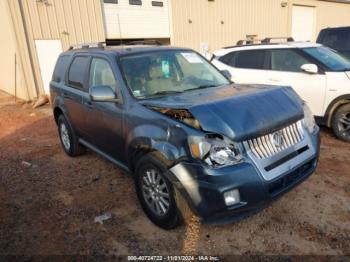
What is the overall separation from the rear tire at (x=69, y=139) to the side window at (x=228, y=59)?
3776mm

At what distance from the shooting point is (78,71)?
14.5 ft

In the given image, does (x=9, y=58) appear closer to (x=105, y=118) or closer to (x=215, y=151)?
(x=105, y=118)

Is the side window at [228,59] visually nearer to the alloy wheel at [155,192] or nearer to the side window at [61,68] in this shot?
the side window at [61,68]

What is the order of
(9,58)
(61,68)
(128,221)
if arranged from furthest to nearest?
(9,58)
(61,68)
(128,221)

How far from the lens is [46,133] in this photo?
7.21 m

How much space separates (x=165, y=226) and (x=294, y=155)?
1444 millimetres

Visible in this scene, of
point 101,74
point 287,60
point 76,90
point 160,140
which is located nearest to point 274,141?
point 160,140

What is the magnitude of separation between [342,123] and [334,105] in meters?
0.36

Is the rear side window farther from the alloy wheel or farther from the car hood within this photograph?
the alloy wheel

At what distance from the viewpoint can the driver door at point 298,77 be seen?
5402 mm

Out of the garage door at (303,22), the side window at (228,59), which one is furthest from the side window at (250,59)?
the garage door at (303,22)

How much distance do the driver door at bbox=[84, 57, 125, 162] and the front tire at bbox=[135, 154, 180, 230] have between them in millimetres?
513

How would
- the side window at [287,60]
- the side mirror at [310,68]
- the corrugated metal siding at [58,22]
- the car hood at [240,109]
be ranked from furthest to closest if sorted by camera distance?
the corrugated metal siding at [58,22]
the side window at [287,60]
the side mirror at [310,68]
the car hood at [240,109]

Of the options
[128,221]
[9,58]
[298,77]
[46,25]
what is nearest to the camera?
[128,221]
